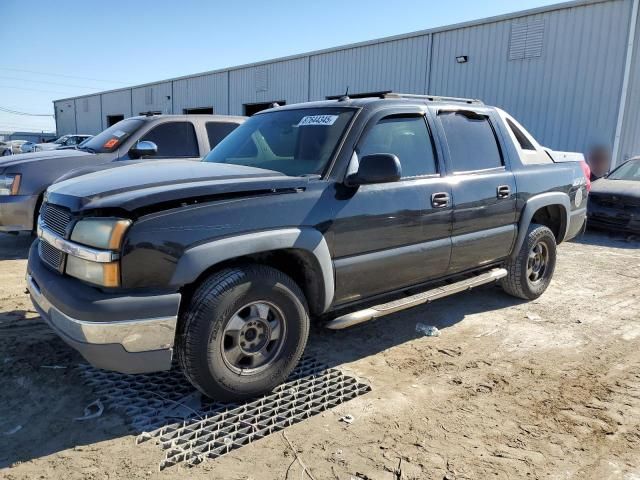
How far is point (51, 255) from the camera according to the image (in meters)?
2.96

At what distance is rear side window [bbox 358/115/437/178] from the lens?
11.7ft

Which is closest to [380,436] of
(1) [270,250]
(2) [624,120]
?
(1) [270,250]

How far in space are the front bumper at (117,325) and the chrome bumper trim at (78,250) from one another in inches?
6.6

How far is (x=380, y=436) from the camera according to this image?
2.73 m

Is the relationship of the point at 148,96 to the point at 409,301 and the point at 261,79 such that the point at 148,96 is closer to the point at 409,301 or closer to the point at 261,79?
the point at 261,79

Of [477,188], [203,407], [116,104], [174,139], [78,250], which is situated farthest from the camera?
[116,104]

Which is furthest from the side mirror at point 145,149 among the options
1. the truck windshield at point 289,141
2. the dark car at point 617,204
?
the dark car at point 617,204

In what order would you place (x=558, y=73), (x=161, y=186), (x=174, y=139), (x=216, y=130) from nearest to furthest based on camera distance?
(x=161, y=186) < (x=174, y=139) < (x=216, y=130) < (x=558, y=73)

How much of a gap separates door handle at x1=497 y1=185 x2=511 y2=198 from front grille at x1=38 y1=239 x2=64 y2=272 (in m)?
3.43

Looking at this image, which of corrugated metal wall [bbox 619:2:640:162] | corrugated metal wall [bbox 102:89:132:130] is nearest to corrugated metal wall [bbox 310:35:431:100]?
corrugated metal wall [bbox 619:2:640:162]

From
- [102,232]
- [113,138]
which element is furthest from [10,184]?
[102,232]

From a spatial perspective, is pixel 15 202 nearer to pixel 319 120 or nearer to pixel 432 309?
pixel 319 120

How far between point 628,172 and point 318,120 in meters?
8.84

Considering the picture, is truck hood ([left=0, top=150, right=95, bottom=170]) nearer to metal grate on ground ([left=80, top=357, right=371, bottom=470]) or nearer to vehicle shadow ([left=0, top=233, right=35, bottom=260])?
vehicle shadow ([left=0, top=233, right=35, bottom=260])
